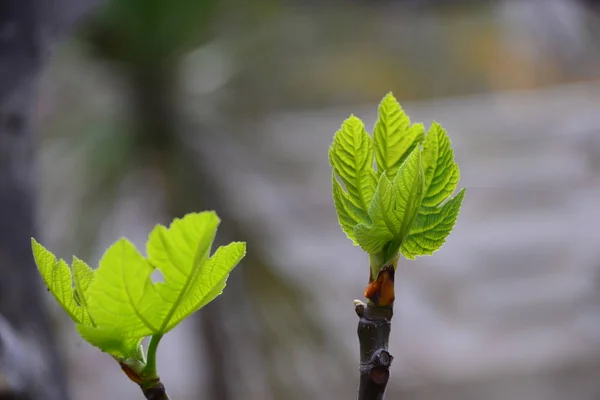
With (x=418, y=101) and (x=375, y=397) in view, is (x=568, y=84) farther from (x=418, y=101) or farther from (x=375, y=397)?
(x=375, y=397)

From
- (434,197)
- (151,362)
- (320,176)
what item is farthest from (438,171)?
(320,176)

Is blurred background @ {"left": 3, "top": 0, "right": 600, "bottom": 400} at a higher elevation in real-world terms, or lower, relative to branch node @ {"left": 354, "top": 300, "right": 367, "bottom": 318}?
higher

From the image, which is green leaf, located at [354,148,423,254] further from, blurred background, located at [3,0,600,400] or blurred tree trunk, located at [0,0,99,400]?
blurred background, located at [3,0,600,400]

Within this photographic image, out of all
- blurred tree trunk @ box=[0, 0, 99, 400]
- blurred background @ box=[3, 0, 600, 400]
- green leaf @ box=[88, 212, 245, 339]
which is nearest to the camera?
green leaf @ box=[88, 212, 245, 339]

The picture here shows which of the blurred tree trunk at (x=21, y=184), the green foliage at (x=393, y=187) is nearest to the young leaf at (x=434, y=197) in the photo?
the green foliage at (x=393, y=187)

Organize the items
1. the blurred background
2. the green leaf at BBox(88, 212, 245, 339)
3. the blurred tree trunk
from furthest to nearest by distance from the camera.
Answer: the blurred background, the blurred tree trunk, the green leaf at BBox(88, 212, 245, 339)

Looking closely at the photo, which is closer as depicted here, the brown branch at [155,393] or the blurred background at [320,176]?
the brown branch at [155,393]

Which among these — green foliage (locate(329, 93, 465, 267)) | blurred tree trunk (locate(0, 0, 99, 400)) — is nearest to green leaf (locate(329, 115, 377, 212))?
green foliage (locate(329, 93, 465, 267))

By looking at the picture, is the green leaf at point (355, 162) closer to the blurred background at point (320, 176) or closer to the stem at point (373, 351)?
the stem at point (373, 351)
